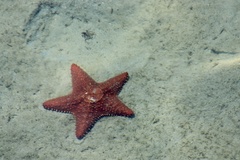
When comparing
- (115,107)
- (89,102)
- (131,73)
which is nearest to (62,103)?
(89,102)

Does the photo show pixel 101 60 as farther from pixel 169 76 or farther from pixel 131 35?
pixel 169 76

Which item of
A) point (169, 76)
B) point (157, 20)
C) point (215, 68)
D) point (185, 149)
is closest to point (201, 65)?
point (215, 68)

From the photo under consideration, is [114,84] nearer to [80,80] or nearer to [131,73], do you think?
[131,73]

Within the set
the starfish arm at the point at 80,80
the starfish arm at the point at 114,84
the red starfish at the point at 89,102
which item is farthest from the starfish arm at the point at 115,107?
the starfish arm at the point at 80,80

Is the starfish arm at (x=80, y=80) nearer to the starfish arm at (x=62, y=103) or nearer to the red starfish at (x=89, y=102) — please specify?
the red starfish at (x=89, y=102)

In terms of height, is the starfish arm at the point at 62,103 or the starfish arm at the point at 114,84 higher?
the starfish arm at the point at 114,84

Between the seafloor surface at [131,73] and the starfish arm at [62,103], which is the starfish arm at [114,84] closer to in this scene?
the seafloor surface at [131,73]
